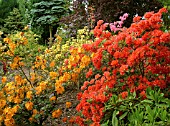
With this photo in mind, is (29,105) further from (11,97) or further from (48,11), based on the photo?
(48,11)

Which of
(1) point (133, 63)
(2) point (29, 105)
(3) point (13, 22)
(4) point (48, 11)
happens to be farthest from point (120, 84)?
(3) point (13, 22)

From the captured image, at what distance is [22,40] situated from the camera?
4109mm

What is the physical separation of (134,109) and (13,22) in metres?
9.13

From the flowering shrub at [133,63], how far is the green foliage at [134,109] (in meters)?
0.08

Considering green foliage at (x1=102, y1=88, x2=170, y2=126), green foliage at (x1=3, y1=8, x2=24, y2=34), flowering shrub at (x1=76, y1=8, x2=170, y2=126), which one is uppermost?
flowering shrub at (x1=76, y1=8, x2=170, y2=126)

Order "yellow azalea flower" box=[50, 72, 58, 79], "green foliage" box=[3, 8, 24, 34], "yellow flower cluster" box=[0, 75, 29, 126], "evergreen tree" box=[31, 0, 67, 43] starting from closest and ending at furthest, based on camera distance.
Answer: "yellow flower cluster" box=[0, 75, 29, 126] → "yellow azalea flower" box=[50, 72, 58, 79] → "evergreen tree" box=[31, 0, 67, 43] → "green foliage" box=[3, 8, 24, 34]

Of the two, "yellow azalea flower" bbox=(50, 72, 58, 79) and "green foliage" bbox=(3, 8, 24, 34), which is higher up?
"yellow azalea flower" bbox=(50, 72, 58, 79)

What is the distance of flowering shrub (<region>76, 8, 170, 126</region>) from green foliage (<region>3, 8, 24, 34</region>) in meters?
8.52

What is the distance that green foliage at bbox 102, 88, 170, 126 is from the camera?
272 centimetres

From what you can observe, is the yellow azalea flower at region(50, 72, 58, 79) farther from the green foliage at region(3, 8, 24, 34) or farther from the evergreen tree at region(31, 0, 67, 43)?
the green foliage at region(3, 8, 24, 34)

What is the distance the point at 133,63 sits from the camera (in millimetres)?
3143

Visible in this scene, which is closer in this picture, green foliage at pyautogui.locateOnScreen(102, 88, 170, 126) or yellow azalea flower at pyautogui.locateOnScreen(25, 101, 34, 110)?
green foliage at pyautogui.locateOnScreen(102, 88, 170, 126)

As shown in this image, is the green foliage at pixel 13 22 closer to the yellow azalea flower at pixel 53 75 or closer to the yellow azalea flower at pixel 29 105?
the yellow azalea flower at pixel 53 75

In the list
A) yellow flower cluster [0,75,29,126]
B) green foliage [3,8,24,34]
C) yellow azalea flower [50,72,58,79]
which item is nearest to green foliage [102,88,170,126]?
yellow azalea flower [50,72,58,79]
